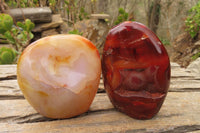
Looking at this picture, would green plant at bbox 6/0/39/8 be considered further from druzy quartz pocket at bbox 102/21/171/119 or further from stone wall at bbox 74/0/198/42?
druzy quartz pocket at bbox 102/21/171/119

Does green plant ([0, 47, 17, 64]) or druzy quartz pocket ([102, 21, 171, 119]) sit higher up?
druzy quartz pocket ([102, 21, 171, 119])

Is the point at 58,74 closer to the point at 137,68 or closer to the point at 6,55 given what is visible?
the point at 137,68

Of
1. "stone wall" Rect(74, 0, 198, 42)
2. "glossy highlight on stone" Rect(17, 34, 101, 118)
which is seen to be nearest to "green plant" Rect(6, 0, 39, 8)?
"stone wall" Rect(74, 0, 198, 42)

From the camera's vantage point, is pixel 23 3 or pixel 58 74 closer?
pixel 58 74

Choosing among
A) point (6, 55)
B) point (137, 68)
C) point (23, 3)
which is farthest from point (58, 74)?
point (23, 3)

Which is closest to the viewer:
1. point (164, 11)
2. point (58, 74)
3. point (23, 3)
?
point (58, 74)

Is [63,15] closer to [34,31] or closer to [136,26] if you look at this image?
[34,31]

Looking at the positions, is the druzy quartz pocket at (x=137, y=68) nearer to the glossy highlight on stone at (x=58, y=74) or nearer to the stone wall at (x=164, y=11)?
the glossy highlight on stone at (x=58, y=74)
